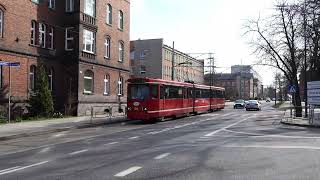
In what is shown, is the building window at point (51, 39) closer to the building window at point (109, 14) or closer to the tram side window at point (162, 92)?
the building window at point (109, 14)

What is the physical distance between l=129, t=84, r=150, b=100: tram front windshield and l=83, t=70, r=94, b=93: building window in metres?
9.33

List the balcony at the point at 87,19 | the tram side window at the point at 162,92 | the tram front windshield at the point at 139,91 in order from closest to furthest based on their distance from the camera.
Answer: the tram front windshield at the point at 139,91 < the tram side window at the point at 162,92 < the balcony at the point at 87,19

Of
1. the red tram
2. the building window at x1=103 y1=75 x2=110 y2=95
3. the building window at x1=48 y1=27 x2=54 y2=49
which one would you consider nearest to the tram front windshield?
the red tram

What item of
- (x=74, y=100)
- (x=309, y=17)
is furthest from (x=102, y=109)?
(x=309, y=17)

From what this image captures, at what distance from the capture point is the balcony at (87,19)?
4040 cm

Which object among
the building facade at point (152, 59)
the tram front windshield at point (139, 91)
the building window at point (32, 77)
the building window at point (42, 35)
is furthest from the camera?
the building facade at point (152, 59)

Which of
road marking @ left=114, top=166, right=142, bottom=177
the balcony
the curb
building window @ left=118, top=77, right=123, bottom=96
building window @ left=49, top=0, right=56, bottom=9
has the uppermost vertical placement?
building window @ left=49, top=0, right=56, bottom=9

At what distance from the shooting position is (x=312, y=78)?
51.0 meters

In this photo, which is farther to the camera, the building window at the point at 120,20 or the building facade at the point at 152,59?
the building facade at the point at 152,59

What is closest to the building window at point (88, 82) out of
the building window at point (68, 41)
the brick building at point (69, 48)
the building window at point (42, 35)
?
the brick building at point (69, 48)

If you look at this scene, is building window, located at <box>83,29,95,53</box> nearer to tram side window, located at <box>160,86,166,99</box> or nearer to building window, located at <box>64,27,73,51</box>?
building window, located at <box>64,27,73,51</box>

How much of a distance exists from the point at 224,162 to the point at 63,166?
407 centimetres

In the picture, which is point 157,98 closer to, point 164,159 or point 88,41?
point 88,41

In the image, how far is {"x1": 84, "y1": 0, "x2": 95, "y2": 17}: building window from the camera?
41569 millimetres
